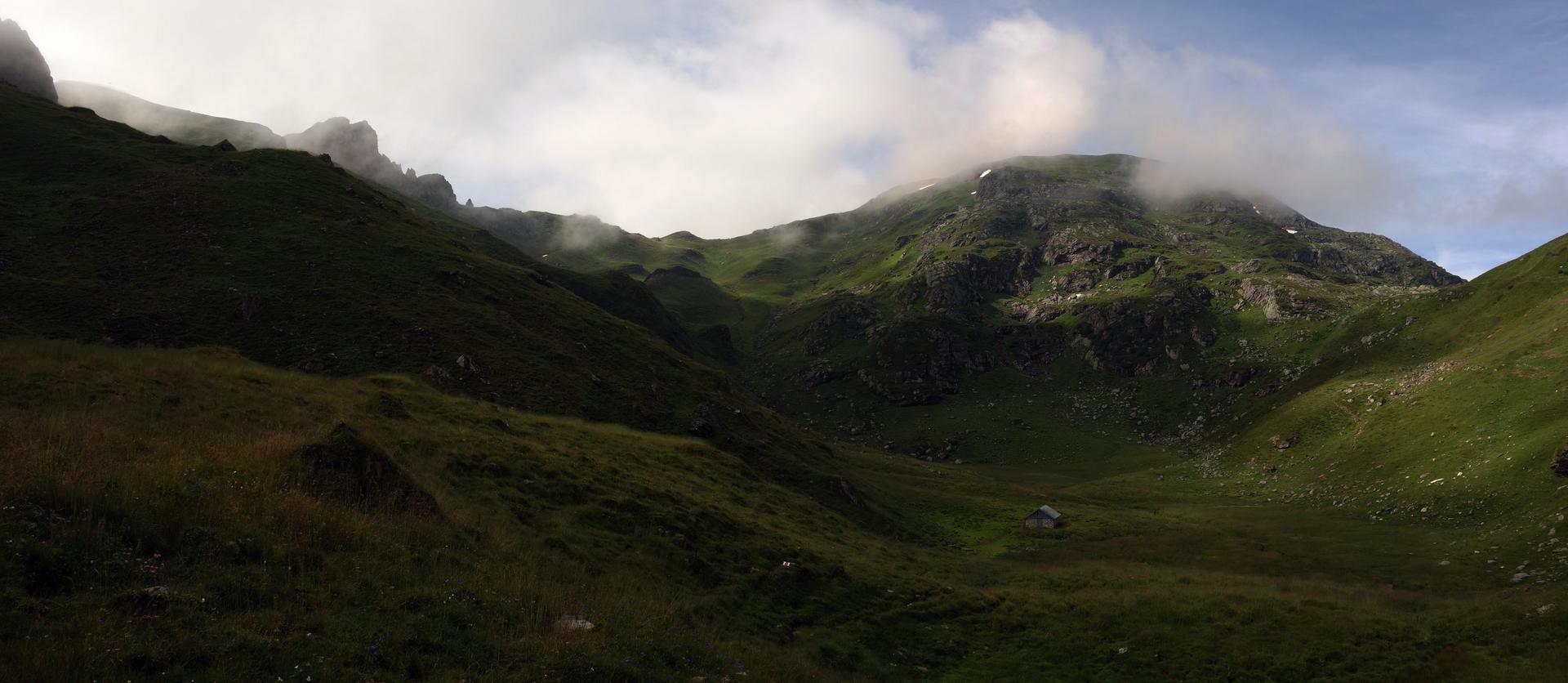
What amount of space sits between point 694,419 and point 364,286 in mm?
32846

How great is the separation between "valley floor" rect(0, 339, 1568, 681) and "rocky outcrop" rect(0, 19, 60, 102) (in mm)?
155110

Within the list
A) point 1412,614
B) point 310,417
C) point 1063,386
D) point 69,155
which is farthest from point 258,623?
point 1063,386

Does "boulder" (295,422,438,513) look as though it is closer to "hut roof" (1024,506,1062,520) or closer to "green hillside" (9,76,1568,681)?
"green hillside" (9,76,1568,681)

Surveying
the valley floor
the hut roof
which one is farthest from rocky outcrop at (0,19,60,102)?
the hut roof

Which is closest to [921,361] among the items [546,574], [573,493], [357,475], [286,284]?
[286,284]

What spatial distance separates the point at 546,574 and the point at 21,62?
625 feet

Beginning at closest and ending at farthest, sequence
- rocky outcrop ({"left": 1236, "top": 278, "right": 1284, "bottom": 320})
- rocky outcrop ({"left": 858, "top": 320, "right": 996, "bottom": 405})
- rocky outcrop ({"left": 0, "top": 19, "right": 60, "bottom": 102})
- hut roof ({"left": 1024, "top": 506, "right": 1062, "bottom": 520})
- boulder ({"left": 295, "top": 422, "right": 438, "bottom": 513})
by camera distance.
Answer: boulder ({"left": 295, "top": 422, "right": 438, "bottom": 513}), hut roof ({"left": 1024, "top": 506, "right": 1062, "bottom": 520}), rocky outcrop ({"left": 0, "top": 19, "right": 60, "bottom": 102}), rocky outcrop ({"left": 1236, "top": 278, "right": 1284, "bottom": 320}), rocky outcrop ({"left": 858, "top": 320, "right": 996, "bottom": 405})

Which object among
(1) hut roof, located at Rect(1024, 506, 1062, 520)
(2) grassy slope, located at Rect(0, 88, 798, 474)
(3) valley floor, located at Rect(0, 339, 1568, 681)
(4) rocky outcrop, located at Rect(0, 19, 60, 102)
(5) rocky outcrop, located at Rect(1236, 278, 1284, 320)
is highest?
(4) rocky outcrop, located at Rect(0, 19, 60, 102)

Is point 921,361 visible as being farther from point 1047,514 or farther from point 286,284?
point 286,284

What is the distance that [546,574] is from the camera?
20453mm

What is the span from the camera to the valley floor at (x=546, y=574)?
12195mm

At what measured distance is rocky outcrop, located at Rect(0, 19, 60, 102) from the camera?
127 m

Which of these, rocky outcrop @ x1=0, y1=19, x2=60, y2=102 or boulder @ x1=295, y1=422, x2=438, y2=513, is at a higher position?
rocky outcrop @ x1=0, y1=19, x2=60, y2=102

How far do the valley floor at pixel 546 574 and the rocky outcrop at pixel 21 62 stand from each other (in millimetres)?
155110
